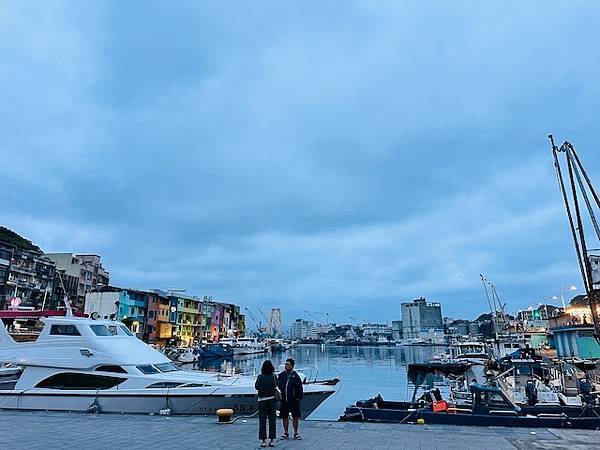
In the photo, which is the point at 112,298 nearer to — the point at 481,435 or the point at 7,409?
the point at 7,409

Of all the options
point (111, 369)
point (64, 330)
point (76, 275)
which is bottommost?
point (111, 369)

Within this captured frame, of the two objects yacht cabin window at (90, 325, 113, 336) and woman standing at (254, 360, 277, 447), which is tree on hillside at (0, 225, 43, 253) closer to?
yacht cabin window at (90, 325, 113, 336)

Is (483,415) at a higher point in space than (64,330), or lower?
lower

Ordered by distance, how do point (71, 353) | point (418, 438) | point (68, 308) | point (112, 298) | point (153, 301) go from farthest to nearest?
1. point (153, 301)
2. point (112, 298)
3. point (68, 308)
4. point (71, 353)
5. point (418, 438)

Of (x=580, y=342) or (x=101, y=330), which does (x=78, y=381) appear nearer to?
(x=101, y=330)

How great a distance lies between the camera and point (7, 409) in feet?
55.8

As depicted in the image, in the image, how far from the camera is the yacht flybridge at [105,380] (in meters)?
16.7

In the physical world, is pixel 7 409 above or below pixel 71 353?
below

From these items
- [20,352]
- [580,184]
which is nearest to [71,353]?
[20,352]

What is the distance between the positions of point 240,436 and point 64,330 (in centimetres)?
1178

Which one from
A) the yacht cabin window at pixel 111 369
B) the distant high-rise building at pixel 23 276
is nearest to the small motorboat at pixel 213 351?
the distant high-rise building at pixel 23 276

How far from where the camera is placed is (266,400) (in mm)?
10156

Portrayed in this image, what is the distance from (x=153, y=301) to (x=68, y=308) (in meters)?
66.8

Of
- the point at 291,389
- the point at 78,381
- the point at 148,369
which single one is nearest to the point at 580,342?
the point at 148,369
